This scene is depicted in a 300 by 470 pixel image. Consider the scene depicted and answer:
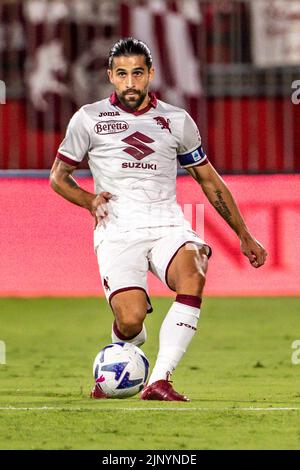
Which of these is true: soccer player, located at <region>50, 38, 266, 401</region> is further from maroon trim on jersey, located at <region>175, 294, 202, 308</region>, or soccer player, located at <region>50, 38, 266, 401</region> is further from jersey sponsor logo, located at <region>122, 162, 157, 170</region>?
maroon trim on jersey, located at <region>175, 294, 202, 308</region>

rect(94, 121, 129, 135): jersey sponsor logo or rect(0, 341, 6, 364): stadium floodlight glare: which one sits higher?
rect(94, 121, 129, 135): jersey sponsor logo

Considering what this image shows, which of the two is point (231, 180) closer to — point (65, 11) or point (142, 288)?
point (65, 11)

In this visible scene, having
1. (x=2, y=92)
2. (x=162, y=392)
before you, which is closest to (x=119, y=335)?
(x=162, y=392)

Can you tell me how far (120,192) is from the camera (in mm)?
7598

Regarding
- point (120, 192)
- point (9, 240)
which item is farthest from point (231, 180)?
point (120, 192)

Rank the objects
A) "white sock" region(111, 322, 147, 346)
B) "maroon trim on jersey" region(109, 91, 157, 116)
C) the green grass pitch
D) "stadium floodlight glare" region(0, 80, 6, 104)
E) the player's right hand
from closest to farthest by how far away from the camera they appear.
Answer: the green grass pitch, the player's right hand, "white sock" region(111, 322, 147, 346), "maroon trim on jersey" region(109, 91, 157, 116), "stadium floodlight glare" region(0, 80, 6, 104)

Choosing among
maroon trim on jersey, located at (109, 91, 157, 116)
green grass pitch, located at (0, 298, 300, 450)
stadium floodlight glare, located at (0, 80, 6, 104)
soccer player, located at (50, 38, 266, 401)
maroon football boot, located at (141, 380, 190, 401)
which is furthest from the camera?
stadium floodlight glare, located at (0, 80, 6, 104)

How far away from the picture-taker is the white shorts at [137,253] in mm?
7449

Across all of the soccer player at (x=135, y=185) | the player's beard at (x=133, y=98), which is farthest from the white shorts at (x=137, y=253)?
the player's beard at (x=133, y=98)

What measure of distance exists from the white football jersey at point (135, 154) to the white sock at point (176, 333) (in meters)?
0.58

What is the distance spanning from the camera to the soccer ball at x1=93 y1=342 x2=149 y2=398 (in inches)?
280

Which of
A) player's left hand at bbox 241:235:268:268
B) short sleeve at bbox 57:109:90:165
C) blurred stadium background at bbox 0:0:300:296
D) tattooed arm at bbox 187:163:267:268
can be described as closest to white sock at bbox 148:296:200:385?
player's left hand at bbox 241:235:268:268

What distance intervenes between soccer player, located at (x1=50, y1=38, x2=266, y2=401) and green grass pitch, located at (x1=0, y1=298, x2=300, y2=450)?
0.57 m

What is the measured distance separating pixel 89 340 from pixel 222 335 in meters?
1.01
